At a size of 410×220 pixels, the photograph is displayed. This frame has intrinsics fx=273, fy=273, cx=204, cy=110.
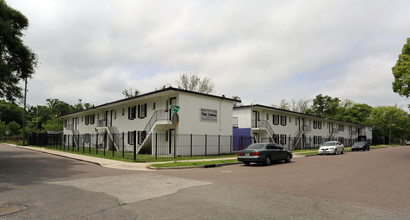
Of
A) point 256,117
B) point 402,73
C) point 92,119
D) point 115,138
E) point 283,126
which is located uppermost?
point 402,73

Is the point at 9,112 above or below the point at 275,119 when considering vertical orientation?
above

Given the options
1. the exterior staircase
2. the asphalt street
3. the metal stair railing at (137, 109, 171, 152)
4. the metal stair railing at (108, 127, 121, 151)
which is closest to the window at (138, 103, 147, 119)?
the metal stair railing at (137, 109, 171, 152)

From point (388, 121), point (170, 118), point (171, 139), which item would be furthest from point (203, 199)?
point (388, 121)

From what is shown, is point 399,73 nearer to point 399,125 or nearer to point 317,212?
point 317,212

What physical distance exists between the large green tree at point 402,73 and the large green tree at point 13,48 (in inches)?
1246

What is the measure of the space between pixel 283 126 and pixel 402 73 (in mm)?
17466

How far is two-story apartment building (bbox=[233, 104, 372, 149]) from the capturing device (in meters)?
36.0

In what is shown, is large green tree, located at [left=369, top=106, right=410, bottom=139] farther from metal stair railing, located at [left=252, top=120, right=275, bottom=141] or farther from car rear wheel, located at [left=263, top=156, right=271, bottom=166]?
car rear wheel, located at [left=263, top=156, right=271, bottom=166]

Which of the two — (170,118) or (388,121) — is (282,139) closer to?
(170,118)

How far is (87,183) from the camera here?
9.71 metres

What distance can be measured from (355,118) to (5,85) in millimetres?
80706

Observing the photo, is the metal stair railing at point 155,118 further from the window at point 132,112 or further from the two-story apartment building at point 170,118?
the window at point 132,112

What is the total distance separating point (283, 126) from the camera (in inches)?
1604

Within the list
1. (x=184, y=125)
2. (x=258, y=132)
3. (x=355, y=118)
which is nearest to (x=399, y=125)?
(x=355, y=118)
